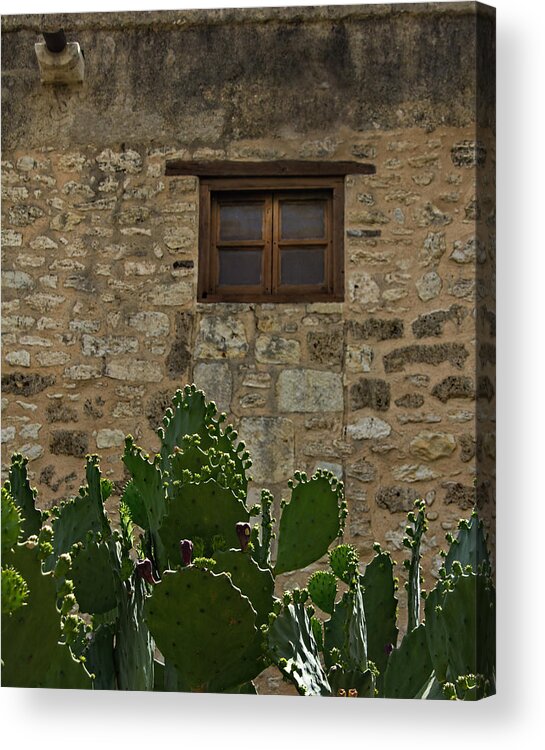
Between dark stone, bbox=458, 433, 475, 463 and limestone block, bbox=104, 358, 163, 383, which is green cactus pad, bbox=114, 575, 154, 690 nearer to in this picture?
limestone block, bbox=104, 358, 163, 383

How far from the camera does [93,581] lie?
397cm

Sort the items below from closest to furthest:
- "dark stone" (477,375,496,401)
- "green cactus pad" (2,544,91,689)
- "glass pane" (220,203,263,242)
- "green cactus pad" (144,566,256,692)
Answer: "green cactus pad" (144,566,256,692) < "green cactus pad" (2,544,91,689) < "dark stone" (477,375,496,401) < "glass pane" (220,203,263,242)

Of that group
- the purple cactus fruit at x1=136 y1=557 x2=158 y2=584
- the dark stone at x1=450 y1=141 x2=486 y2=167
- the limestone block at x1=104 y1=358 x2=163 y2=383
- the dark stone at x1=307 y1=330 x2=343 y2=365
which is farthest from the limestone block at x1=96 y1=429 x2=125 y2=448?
the dark stone at x1=450 y1=141 x2=486 y2=167

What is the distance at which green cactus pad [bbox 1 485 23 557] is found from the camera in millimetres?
3822

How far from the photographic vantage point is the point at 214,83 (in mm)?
4164

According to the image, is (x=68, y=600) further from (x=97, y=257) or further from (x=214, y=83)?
(x=214, y=83)

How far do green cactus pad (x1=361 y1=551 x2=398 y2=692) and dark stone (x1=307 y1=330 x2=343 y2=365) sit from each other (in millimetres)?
605

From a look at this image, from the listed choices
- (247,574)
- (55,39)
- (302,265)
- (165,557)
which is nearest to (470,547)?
(247,574)

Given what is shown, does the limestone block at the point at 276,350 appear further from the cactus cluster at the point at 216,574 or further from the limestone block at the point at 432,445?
the limestone block at the point at 432,445

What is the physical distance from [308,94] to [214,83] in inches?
11.6

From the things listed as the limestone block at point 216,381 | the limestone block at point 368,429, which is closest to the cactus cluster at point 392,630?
the limestone block at point 368,429

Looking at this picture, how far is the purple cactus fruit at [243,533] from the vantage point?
3879mm

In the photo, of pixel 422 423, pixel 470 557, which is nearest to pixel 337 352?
pixel 422 423

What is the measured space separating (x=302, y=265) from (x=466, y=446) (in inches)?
30.1
